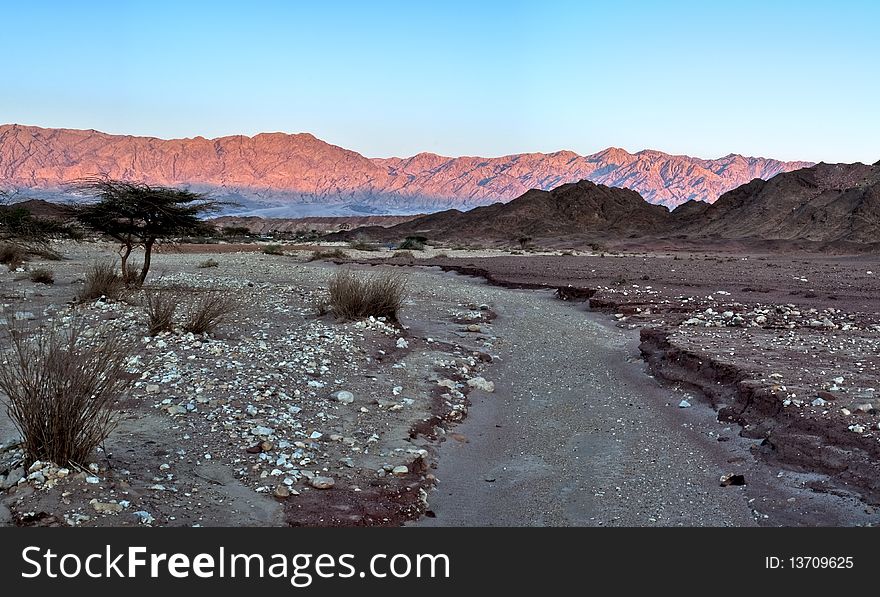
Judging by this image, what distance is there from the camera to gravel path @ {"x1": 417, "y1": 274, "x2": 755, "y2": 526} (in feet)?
19.6

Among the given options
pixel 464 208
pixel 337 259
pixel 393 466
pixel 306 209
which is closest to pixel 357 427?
pixel 393 466

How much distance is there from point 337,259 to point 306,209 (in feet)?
463

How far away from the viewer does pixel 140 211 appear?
56.0 ft

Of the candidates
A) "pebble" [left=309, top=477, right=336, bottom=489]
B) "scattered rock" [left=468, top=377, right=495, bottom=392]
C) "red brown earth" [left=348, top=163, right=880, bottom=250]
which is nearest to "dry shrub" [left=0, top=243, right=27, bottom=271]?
"scattered rock" [left=468, top=377, right=495, bottom=392]

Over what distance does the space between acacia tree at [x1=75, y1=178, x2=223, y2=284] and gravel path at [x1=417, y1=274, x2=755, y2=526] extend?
914cm

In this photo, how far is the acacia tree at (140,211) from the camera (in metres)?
16.8

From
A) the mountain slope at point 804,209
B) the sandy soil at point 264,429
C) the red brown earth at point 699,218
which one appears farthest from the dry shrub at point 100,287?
the mountain slope at point 804,209

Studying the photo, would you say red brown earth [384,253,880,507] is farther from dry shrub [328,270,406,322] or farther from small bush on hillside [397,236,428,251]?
small bush on hillside [397,236,428,251]

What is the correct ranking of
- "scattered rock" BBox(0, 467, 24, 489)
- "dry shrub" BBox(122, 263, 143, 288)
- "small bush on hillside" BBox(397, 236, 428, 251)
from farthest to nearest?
1. "small bush on hillside" BBox(397, 236, 428, 251)
2. "dry shrub" BBox(122, 263, 143, 288)
3. "scattered rock" BBox(0, 467, 24, 489)

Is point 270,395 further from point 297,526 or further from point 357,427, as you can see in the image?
point 297,526

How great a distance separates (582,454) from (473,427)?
54.2 inches

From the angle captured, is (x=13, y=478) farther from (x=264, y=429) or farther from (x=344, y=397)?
(x=344, y=397)

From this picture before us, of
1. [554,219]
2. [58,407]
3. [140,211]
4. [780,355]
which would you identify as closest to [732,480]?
[780,355]
